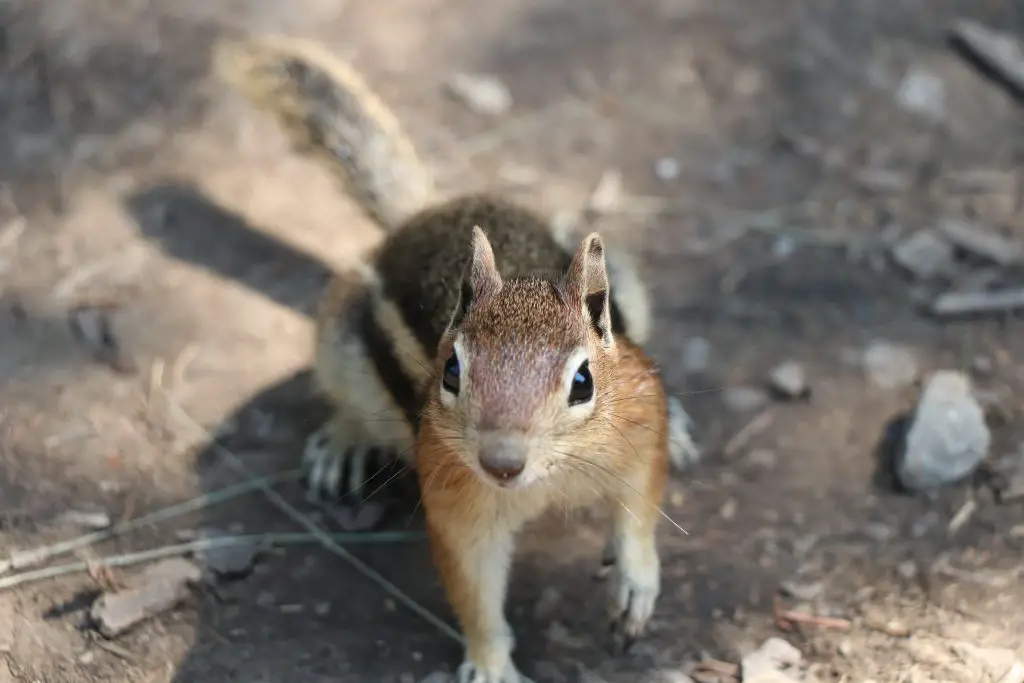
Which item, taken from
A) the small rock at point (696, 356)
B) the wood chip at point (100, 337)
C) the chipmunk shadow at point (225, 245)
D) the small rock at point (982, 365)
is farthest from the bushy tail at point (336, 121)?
the small rock at point (982, 365)

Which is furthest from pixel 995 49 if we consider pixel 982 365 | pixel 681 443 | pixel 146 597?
pixel 146 597

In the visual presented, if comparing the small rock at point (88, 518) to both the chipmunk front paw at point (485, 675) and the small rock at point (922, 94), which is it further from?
the small rock at point (922, 94)

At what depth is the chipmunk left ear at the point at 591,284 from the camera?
7.55 ft

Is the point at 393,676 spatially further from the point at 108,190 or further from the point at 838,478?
the point at 108,190

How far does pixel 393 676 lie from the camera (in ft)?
9.05

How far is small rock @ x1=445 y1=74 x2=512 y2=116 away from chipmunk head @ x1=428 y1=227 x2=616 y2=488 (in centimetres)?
260

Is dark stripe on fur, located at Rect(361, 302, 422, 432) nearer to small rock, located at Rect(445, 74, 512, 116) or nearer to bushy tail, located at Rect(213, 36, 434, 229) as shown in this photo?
bushy tail, located at Rect(213, 36, 434, 229)

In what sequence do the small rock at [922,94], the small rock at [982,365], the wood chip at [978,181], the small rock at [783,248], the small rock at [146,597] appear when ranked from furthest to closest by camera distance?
the small rock at [922,94], the wood chip at [978,181], the small rock at [783,248], the small rock at [982,365], the small rock at [146,597]

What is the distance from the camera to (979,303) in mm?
3789

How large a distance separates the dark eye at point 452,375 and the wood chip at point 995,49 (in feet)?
11.6

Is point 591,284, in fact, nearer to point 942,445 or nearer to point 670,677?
point 670,677

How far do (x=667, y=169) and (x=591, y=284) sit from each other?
2319mm

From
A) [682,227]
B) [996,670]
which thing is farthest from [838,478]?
[682,227]

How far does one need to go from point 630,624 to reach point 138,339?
1996mm
